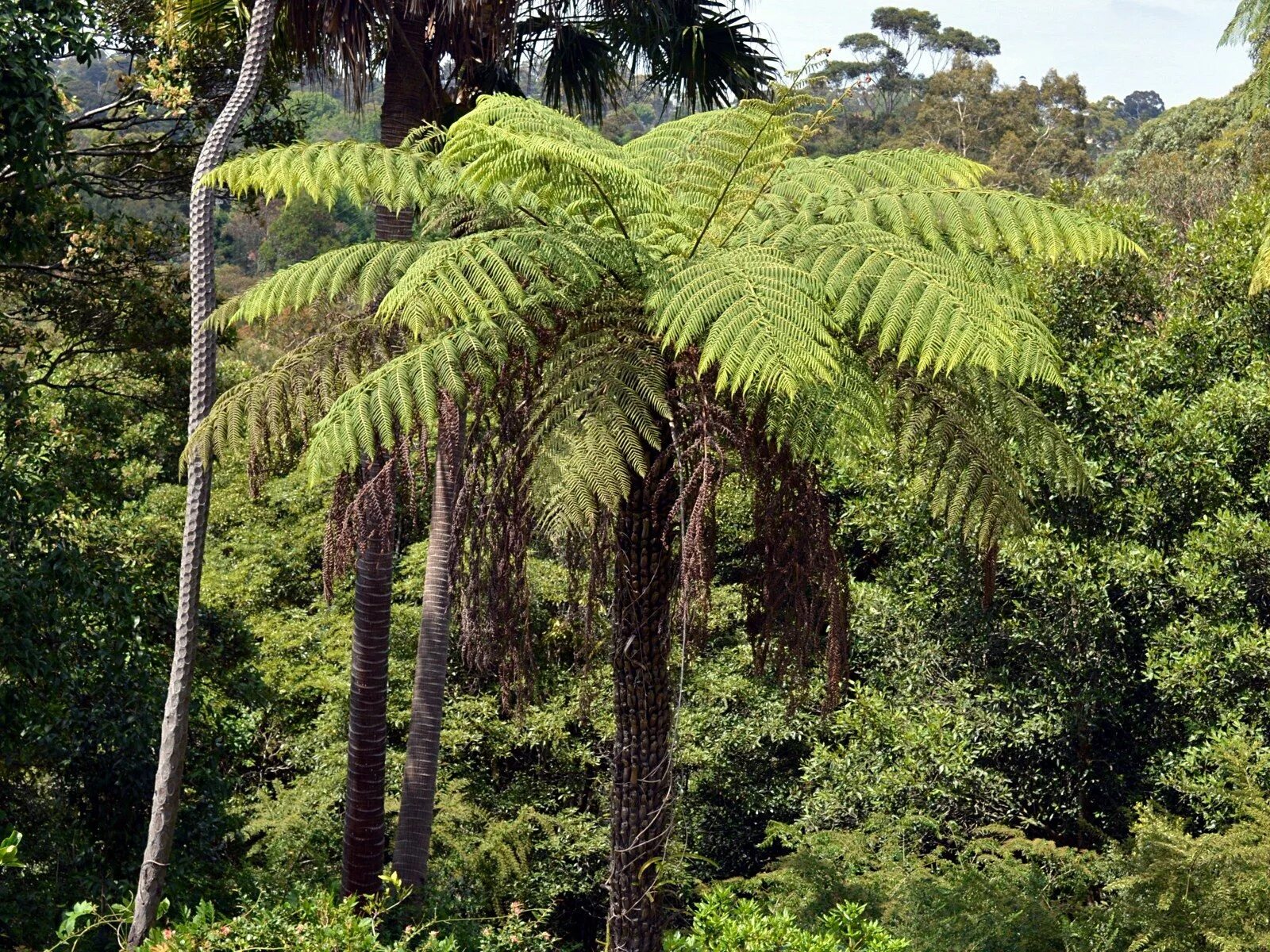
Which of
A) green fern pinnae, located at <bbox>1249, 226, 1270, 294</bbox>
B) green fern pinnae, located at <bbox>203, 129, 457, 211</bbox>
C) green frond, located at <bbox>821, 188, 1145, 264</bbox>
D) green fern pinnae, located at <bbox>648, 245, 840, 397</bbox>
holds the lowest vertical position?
green fern pinnae, located at <bbox>648, 245, 840, 397</bbox>

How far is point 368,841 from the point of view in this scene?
7867 mm

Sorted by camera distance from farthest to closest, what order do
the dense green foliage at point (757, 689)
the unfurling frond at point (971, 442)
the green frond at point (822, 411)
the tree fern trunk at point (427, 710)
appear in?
the tree fern trunk at point (427, 710)
the dense green foliage at point (757, 689)
the unfurling frond at point (971, 442)
the green frond at point (822, 411)

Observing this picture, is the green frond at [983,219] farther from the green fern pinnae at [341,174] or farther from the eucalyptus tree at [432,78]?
the eucalyptus tree at [432,78]

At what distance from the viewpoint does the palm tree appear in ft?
15.8

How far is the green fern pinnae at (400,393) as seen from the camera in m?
4.93

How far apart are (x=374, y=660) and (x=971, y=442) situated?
4158mm

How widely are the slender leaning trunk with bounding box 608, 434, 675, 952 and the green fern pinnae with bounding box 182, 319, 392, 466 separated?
4.94 ft

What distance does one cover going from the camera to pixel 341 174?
18.3 ft

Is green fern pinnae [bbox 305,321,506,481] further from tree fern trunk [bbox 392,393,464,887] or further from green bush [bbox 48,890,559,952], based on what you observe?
tree fern trunk [bbox 392,393,464,887]

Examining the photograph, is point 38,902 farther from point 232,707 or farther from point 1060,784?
point 1060,784

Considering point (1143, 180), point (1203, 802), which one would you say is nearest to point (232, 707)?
point (1203, 802)

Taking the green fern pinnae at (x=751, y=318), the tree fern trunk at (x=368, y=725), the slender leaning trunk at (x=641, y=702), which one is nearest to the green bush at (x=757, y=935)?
the slender leaning trunk at (x=641, y=702)

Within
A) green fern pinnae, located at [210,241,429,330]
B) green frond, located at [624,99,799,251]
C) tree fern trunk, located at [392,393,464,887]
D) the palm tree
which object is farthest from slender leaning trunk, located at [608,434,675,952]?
tree fern trunk, located at [392,393,464,887]

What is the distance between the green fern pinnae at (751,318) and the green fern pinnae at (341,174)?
142 centimetres
